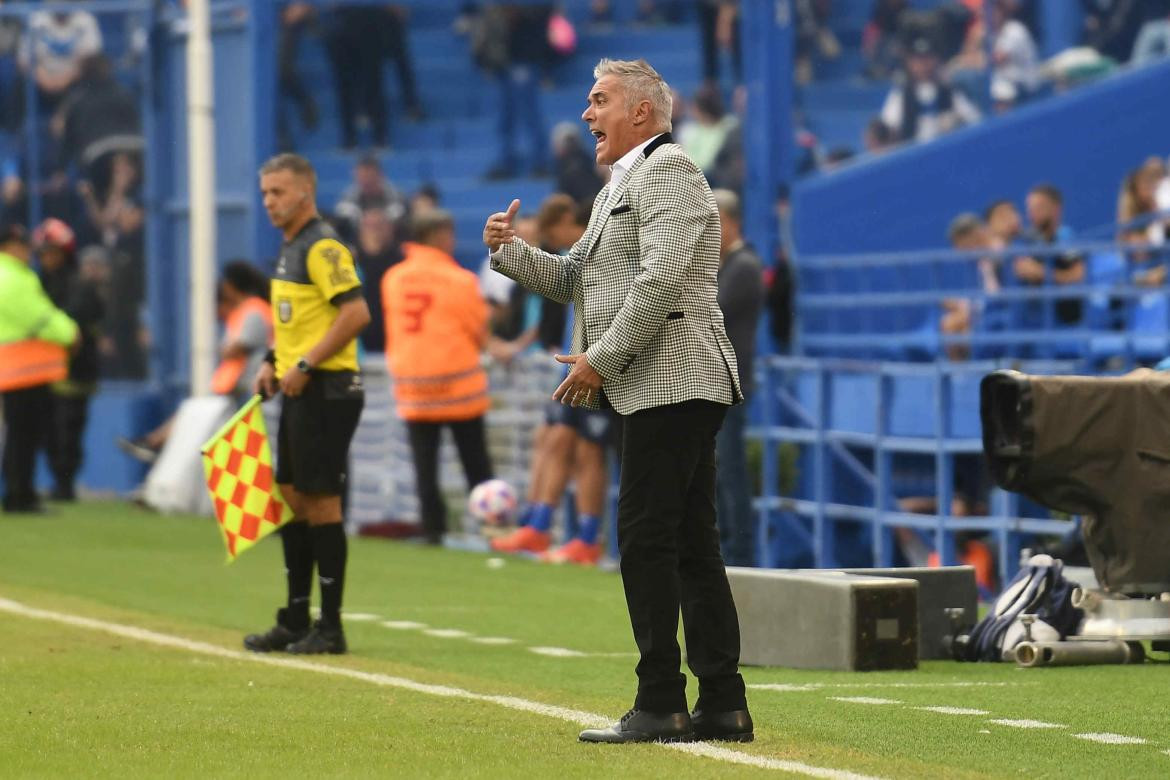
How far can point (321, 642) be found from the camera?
9844mm

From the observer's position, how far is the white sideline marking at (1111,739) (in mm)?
7262

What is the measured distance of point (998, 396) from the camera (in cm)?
956

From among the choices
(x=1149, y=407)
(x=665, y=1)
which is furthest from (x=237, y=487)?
(x=665, y=1)

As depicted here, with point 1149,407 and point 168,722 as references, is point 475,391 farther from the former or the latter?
point 168,722

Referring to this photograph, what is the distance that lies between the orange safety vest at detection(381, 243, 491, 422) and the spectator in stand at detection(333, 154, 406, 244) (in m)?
7.80

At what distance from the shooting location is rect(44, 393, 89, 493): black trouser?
21.0 meters

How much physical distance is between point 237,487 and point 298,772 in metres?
3.61

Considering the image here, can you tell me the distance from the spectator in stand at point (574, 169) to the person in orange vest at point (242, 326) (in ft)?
16.6

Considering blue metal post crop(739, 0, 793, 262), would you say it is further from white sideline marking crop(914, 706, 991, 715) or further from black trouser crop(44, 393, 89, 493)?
white sideline marking crop(914, 706, 991, 715)

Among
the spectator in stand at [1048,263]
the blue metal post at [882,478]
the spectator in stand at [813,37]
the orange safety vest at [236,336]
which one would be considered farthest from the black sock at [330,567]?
the spectator in stand at [813,37]

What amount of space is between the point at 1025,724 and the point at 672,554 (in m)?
1.40

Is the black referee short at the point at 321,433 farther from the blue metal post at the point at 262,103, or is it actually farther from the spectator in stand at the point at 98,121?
the spectator in stand at the point at 98,121

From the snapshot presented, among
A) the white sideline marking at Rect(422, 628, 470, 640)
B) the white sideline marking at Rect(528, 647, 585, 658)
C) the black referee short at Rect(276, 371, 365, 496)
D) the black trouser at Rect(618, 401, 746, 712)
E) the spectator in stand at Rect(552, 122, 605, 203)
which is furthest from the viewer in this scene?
the spectator in stand at Rect(552, 122, 605, 203)

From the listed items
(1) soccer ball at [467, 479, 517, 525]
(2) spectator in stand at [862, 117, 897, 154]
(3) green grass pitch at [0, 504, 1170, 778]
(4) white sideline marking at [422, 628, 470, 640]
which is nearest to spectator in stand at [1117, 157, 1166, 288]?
(1) soccer ball at [467, 479, 517, 525]
